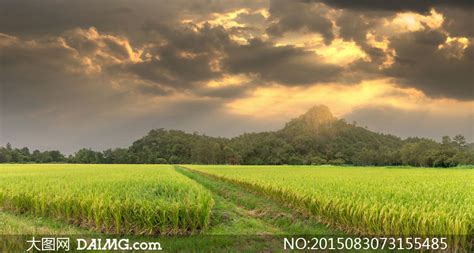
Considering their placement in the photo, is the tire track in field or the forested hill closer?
the tire track in field

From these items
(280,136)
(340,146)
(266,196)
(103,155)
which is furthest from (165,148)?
(266,196)

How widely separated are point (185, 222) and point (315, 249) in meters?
4.55

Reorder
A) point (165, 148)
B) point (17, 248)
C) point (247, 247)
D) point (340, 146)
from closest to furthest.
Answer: point (17, 248) < point (247, 247) < point (340, 146) < point (165, 148)

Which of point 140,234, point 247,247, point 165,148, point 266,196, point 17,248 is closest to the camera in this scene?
point 17,248

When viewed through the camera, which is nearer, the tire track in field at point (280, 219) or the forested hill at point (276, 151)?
the tire track in field at point (280, 219)

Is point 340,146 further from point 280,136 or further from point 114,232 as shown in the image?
point 114,232

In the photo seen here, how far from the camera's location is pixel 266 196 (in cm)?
2402

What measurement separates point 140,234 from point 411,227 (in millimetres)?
8290

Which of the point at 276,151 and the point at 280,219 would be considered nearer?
the point at 280,219

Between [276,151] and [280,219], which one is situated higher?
[276,151]

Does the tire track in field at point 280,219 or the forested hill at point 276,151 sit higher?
the forested hill at point 276,151

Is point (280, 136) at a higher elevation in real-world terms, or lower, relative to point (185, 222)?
higher

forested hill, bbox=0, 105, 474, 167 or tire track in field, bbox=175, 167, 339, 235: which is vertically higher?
forested hill, bbox=0, 105, 474, 167

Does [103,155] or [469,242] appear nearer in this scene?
[469,242]
